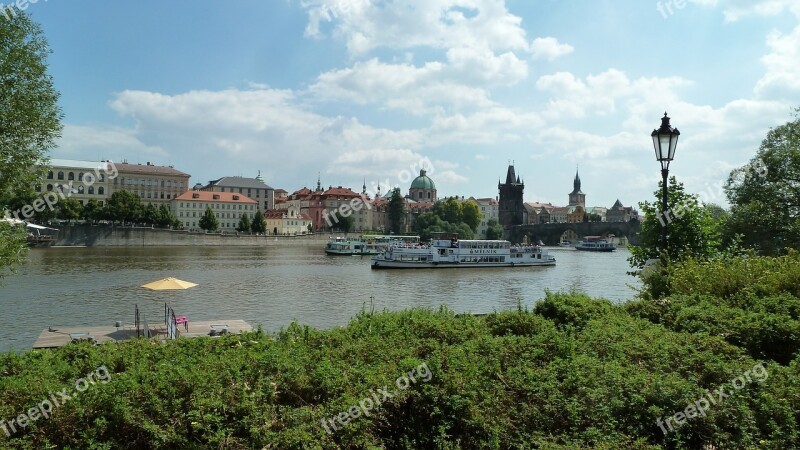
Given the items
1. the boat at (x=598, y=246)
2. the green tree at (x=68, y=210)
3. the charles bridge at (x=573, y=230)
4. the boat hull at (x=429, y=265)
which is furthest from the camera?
the charles bridge at (x=573, y=230)

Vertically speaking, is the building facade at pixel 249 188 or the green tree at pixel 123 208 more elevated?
the building facade at pixel 249 188

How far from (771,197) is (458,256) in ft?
156

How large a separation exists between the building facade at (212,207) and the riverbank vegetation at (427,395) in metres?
151

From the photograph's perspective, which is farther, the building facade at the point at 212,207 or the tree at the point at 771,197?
the building facade at the point at 212,207

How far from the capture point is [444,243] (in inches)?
3086

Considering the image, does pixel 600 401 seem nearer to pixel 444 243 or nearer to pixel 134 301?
pixel 134 301

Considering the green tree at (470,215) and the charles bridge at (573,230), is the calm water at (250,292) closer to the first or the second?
the charles bridge at (573,230)

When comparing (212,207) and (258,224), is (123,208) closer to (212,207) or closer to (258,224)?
(258,224)

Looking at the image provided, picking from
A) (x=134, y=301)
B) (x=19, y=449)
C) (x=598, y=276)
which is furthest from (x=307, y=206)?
(x=19, y=449)

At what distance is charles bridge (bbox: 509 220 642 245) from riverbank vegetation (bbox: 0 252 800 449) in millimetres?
158031

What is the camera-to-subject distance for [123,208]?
115875mm

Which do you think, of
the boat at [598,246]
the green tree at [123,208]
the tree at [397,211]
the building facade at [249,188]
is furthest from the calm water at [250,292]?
the building facade at [249,188]

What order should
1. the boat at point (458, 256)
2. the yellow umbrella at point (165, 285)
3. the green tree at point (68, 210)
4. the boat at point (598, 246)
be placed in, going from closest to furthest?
the yellow umbrella at point (165, 285) < the boat at point (458, 256) < the green tree at point (68, 210) < the boat at point (598, 246)

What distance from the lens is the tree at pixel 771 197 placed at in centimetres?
2952
